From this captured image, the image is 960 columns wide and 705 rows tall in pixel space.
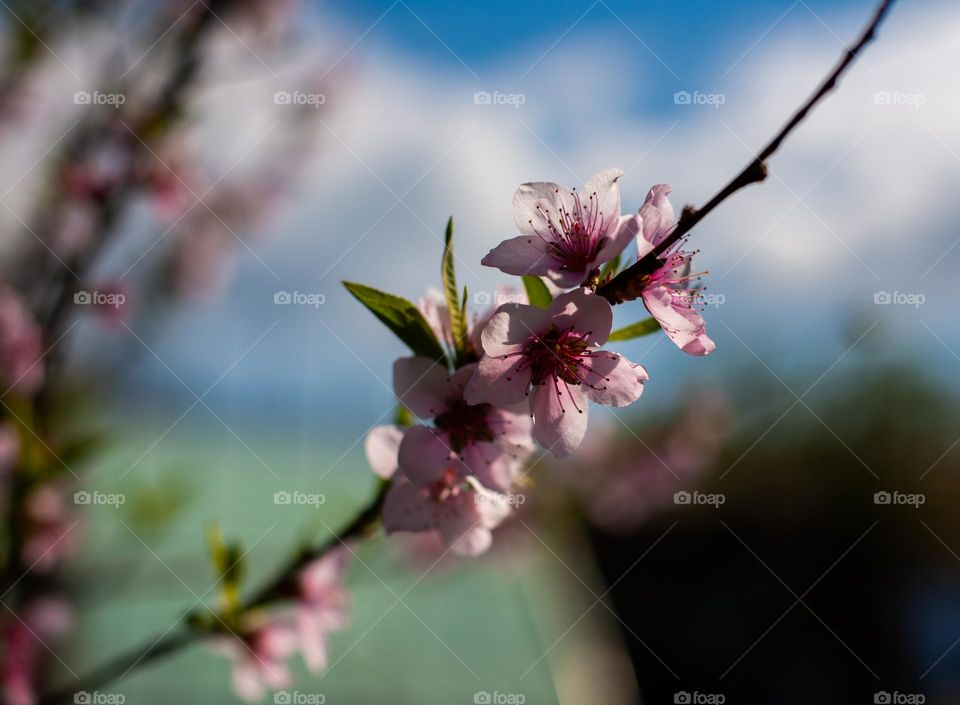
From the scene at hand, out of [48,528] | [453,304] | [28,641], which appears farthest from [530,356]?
[28,641]

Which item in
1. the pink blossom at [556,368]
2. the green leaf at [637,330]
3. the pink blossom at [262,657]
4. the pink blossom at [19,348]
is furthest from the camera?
the pink blossom at [19,348]

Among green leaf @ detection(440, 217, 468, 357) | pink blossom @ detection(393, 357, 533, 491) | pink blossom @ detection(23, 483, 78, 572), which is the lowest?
pink blossom @ detection(23, 483, 78, 572)

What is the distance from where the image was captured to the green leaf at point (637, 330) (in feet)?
2.96

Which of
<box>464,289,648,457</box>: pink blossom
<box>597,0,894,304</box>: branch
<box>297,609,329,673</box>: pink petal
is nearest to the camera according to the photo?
<box>597,0,894,304</box>: branch

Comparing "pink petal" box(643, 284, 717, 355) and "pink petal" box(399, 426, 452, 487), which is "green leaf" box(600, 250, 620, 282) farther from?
"pink petal" box(399, 426, 452, 487)

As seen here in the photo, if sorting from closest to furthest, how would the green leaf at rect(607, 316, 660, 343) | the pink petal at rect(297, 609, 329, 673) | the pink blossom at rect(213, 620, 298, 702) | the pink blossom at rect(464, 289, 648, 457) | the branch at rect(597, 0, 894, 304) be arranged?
the branch at rect(597, 0, 894, 304)
the pink blossom at rect(464, 289, 648, 457)
the green leaf at rect(607, 316, 660, 343)
the pink blossom at rect(213, 620, 298, 702)
the pink petal at rect(297, 609, 329, 673)

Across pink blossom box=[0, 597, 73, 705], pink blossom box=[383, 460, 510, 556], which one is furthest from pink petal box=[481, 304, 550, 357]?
pink blossom box=[0, 597, 73, 705]

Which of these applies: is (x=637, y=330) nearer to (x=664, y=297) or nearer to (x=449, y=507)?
(x=664, y=297)

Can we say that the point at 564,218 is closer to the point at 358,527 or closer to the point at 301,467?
the point at 358,527

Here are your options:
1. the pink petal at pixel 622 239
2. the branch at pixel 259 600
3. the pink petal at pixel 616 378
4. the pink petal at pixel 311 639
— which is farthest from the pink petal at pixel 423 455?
the pink petal at pixel 311 639

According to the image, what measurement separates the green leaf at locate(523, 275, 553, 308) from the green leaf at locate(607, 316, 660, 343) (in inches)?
4.6

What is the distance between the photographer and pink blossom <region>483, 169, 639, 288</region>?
792mm

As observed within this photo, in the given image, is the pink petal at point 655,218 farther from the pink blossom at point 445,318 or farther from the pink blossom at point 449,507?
the pink blossom at point 449,507

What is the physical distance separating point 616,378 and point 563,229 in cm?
20
